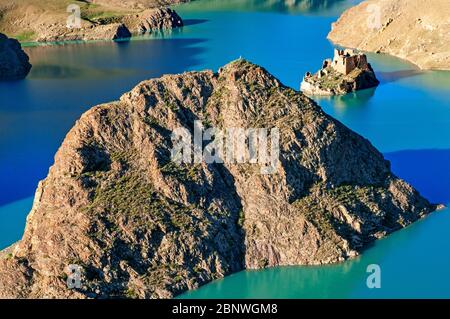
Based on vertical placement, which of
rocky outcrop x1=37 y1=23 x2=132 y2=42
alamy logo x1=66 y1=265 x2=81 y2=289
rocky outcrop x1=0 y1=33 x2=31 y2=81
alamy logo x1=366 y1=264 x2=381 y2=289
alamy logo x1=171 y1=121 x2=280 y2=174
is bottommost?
rocky outcrop x1=37 y1=23 x2=132 y2=42

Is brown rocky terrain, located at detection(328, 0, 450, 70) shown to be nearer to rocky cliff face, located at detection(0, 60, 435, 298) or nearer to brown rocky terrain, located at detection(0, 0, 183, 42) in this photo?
brown rocky terrain, located at detection(0, 0, 183, 42)

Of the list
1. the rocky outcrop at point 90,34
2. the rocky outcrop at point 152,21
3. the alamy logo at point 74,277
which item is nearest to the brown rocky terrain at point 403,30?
the rocky outcrop at point 152,21

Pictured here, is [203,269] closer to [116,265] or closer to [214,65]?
[116,265]

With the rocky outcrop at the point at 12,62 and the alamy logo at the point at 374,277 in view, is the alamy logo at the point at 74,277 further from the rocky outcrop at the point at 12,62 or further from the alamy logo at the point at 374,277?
the rocky outcrop at the point at 12,62

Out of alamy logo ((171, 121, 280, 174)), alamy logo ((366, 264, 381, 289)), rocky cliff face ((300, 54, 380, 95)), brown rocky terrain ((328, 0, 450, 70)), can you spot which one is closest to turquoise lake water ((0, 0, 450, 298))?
alamy logo ((366, 264, 381, 289))

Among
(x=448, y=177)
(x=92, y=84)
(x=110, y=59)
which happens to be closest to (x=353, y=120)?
(x=448, y=177)
